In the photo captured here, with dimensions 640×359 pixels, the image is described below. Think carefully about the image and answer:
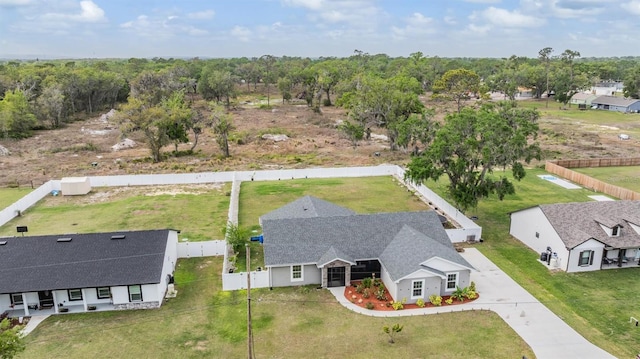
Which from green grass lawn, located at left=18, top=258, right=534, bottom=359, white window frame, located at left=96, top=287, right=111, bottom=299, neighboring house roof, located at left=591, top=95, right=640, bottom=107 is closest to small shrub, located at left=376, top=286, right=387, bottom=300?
green grass lawn, located at left=18, top=258, right=534, bottom=359

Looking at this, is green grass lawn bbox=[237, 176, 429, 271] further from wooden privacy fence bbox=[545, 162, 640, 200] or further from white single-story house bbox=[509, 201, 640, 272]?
wooden privacy fence bbox=[545, 162, 640, 200]

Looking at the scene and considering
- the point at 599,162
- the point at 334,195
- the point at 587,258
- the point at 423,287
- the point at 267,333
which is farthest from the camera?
the point at 599,162

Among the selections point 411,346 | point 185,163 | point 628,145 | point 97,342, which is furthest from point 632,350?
point 628,145

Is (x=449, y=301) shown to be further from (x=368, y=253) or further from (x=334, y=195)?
(x=334, y=195)

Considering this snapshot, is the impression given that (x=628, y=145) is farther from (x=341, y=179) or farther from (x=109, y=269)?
(x=109, y=269)

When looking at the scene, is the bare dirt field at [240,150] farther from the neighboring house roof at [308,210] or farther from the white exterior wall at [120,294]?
the white exterior wall at [120,294]

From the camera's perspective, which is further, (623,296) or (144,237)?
(144,237)

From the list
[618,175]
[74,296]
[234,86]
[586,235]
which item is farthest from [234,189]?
[234,86]
